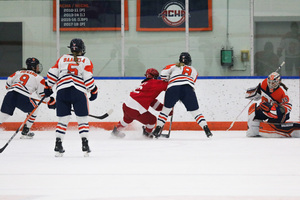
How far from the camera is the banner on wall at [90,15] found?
9156mm

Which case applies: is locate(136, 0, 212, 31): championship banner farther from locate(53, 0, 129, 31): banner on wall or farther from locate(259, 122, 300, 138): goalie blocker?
locate(259, 122, 300, 138): goalie blocker

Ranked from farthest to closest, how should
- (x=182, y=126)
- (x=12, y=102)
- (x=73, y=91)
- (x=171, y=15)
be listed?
(x=171, y=15) < (x=182, y=126) < (x=12, y=102) < (x=73, y=91)

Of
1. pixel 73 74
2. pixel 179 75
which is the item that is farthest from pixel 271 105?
pixel 73 74

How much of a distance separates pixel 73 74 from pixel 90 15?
4.01 meters

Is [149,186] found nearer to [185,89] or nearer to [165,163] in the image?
[165,163]

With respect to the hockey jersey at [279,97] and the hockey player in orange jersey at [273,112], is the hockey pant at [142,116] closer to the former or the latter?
the hockey player in orange jersey at [273,112]

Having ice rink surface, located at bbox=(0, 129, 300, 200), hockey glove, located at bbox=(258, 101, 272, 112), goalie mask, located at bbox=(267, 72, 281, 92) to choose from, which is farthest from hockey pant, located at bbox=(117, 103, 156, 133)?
goalie mask, located at bbox=(267, 72, 281, 92)

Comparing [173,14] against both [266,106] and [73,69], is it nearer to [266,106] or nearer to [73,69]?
[266,106]

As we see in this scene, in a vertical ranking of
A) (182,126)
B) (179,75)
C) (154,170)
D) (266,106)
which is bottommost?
(182,126)

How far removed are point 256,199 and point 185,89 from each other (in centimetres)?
405

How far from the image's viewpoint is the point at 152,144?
6590 millimetres

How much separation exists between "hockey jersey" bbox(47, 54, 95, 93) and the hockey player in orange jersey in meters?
2.75

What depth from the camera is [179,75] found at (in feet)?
23.7

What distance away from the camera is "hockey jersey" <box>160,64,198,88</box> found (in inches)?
284
